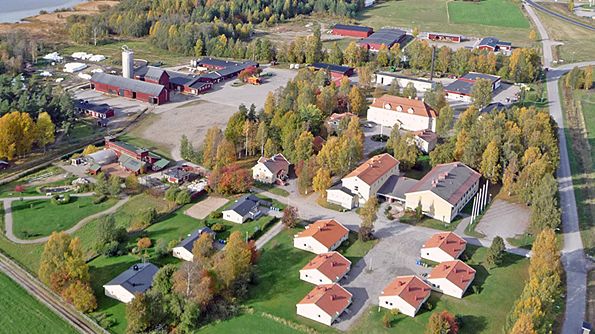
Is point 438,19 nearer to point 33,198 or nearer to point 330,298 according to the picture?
point 33,198

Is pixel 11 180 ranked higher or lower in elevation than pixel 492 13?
lower

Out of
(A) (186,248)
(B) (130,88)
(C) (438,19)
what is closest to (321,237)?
(A) (186,248)

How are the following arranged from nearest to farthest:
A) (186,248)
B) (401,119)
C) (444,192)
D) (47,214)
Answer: (186,248), (47,214), (444,192), (401,119)

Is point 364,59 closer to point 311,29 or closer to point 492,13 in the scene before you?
point 311,29

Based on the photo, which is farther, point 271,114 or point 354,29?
point 354,29

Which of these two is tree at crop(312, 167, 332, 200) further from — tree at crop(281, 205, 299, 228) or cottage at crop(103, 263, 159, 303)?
cottage at crop(103, 263, 159, 303)

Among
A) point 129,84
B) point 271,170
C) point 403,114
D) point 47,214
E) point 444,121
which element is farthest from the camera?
point 129,84

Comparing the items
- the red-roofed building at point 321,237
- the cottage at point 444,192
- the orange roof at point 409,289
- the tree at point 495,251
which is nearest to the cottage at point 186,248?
the red-roofed building at point 321,237

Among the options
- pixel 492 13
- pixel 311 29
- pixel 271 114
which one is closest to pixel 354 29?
pixel 311 29
